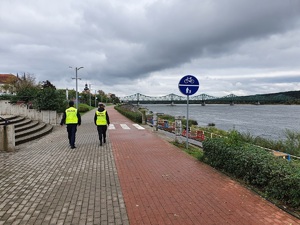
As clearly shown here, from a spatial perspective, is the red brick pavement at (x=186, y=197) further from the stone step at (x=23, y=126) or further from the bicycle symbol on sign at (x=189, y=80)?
the stone step at (x=23, y=126)

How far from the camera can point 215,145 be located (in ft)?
24.9

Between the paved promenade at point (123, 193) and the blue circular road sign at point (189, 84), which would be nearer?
the paved promenade at point (123, 193)

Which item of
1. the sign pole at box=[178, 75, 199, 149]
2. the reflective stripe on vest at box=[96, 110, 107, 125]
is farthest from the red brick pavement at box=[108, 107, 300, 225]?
the reflective stripe on vest at box=[96, 110, 107, 125]

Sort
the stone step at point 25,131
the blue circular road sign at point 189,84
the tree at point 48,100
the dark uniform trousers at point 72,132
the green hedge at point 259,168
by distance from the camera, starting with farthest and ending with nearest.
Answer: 1. the tree at point 48,100
2. the stone step at point 25,131
3. the dark uniform trousers at point 72,132
4. the blue circular road sign at point 189,84
5. the green hedge at point 259,168

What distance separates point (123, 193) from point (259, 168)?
8.96 feet

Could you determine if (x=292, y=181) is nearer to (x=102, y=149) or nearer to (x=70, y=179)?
(x=70, y=179)

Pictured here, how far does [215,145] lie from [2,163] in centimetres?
598

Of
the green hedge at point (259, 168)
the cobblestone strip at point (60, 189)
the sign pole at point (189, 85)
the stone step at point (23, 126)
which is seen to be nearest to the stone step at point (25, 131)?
the stone step at point (23, 126)

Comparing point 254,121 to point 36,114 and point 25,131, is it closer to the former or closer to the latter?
point 36,114

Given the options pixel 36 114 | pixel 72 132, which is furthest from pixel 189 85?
pixel 36 114

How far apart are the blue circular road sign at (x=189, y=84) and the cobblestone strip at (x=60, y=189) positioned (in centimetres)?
354

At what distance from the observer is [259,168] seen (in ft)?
18.5

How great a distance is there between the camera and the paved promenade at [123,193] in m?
4.40

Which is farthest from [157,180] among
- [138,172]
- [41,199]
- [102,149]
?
[102,149]
